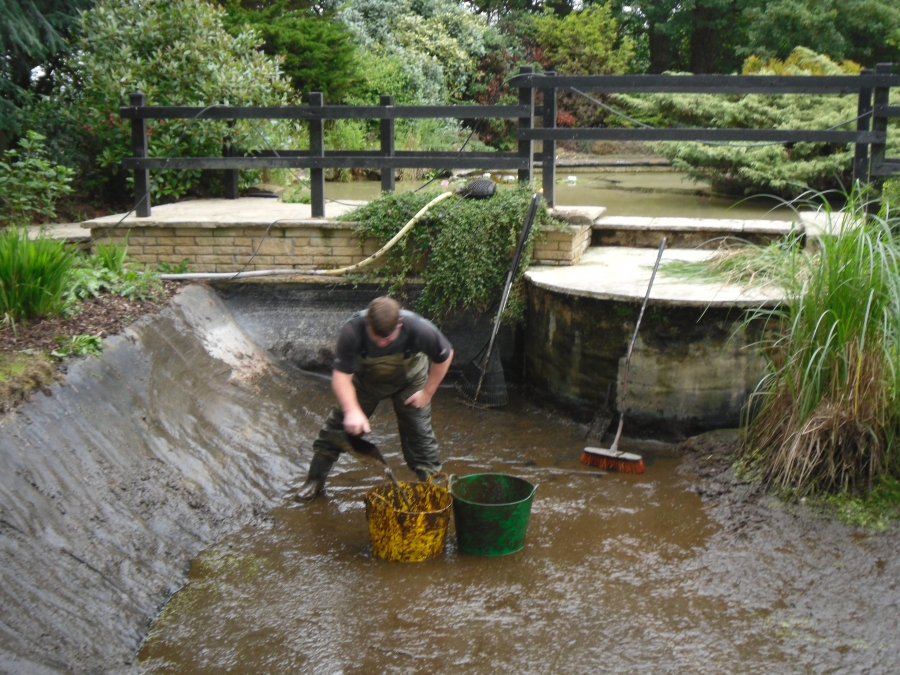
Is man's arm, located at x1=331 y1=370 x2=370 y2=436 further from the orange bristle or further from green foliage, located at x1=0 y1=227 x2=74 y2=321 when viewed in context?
green foliage, located at x1=0 y1=227 x2=74 y2=321

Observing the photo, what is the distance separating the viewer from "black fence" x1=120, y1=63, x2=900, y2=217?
7395mm

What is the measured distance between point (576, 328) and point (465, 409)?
3.72 ft

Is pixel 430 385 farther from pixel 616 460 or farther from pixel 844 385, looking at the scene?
pixel 844 385

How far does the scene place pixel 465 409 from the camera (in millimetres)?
7227

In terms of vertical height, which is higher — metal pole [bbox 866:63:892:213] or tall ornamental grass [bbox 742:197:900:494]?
metal pole [bbox 866:63:892:213]

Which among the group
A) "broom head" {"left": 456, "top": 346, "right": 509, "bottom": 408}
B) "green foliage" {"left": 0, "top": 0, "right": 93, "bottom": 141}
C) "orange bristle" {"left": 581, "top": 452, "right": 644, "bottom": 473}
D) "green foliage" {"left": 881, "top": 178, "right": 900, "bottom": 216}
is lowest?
"orange bristle" {"left": 581, "top": 452, "right": 644, "bottom": 473}

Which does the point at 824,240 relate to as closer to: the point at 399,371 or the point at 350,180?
the point at 399,371

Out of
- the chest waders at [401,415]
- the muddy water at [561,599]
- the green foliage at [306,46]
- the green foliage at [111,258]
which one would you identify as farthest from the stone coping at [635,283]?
the green foliage at [306,46]

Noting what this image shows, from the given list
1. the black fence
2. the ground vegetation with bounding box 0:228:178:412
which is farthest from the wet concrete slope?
the black fence

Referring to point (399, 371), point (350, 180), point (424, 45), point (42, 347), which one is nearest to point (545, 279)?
point (399, 371)

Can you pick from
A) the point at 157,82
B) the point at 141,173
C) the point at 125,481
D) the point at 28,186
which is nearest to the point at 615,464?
the point at 125,481

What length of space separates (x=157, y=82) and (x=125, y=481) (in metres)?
5.41

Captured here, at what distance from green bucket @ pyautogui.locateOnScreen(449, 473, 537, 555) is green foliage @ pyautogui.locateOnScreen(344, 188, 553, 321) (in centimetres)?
247

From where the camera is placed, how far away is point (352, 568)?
482 cm
